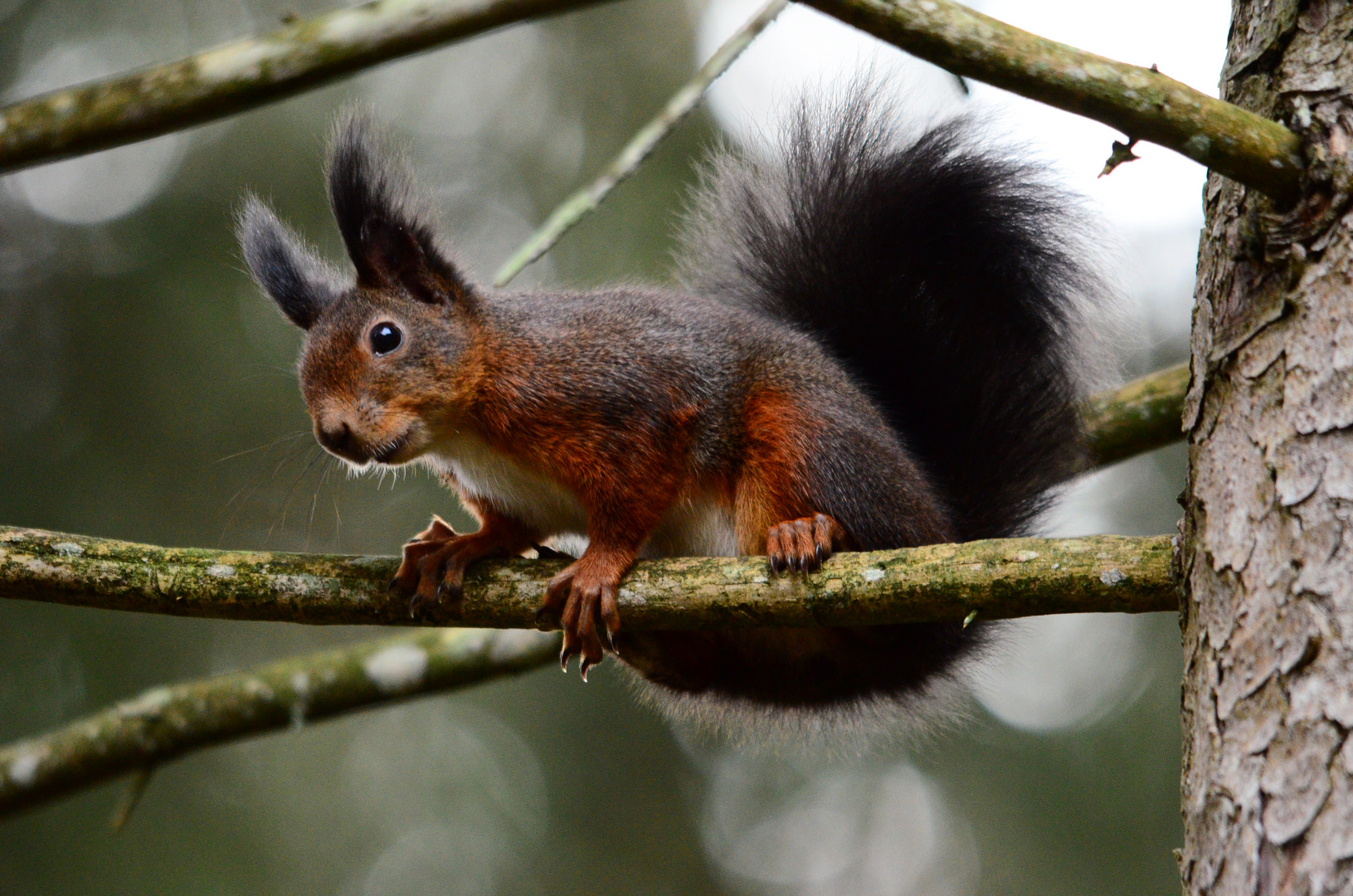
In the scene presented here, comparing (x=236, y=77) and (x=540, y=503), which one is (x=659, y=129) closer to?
(x=236, y=77)

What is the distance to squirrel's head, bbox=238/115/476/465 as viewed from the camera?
2395 millimetres

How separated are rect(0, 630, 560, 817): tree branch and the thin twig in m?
A: 1.36

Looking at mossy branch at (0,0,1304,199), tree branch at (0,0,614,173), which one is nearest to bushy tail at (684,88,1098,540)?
mossy branch at (0,0,1304,199)

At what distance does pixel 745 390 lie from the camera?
2.59 m

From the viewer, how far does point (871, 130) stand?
2850 millimetres

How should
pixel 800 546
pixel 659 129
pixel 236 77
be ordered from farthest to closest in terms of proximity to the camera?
pixel 800 546, pixel 659 129, pixel 236 77

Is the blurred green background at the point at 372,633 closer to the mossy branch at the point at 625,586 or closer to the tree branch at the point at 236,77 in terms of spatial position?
the mossy branch at the point at 625,586

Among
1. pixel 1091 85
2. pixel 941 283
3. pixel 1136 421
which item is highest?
pixel 941 283

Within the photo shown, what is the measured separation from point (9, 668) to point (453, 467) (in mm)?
3259

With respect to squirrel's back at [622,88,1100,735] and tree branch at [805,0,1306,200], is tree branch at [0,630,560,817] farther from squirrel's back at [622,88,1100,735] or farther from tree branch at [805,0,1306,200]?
tree branch at [805,0,1306,200]

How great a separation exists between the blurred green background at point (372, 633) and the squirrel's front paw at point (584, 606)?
6.95ft

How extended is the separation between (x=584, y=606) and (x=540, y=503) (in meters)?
0.50

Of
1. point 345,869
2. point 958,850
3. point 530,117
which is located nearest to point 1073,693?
point 958,850

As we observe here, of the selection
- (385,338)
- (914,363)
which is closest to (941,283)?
(914,363)
